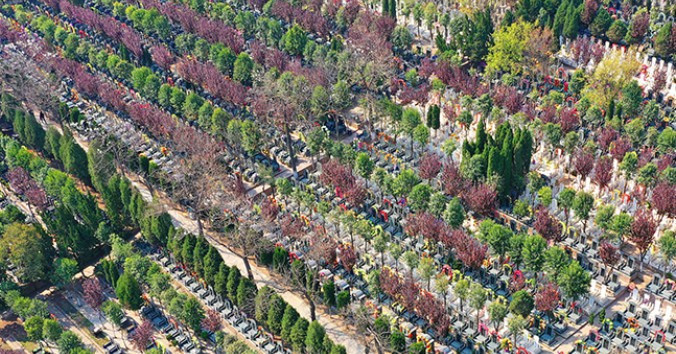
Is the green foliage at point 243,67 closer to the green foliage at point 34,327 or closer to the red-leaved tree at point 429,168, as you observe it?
the red-leaved tree at point 429,168

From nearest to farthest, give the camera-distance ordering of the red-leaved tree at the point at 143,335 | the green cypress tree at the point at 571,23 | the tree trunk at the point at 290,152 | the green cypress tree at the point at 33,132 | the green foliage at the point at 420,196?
the red-leaved tree at the point at 143,335 < the green foliage at the point at 420,196 < the tree trunk at the point at 290,152 < the green cypress tree at the point at 33,132 < the green cypress tree at the point at 571,23

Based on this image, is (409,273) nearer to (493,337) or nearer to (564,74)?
(493,337)

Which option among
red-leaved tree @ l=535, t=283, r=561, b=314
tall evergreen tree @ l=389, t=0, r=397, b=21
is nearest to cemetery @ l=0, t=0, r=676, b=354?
red-leaved tree @ l=535, t=283, r=561, b=314

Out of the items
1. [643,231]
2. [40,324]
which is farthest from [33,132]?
[643,231]

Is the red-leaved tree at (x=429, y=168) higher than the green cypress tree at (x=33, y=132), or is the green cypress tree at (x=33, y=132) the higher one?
the red-leaved tree at (x=429, y=168)

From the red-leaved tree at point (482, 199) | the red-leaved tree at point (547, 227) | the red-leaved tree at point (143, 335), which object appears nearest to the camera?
the red-leaved tree at point (143, 335)

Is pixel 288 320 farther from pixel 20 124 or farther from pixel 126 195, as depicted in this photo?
pixel 20 124

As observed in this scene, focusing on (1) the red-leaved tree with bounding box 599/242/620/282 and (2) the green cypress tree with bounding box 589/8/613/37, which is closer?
(1) the red-leaved tree with bounding box 599/242/620/282

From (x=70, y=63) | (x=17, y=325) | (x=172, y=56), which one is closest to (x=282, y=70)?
(x=172, y=56)

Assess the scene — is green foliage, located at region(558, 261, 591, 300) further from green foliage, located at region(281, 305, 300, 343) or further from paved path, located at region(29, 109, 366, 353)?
green foliage, located at region(281, 305, 300, 343)

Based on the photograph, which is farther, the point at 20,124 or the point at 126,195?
the point at 20,124

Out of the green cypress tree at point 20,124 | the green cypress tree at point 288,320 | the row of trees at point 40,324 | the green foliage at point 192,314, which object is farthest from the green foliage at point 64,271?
the green cypress tree at point 20,124
